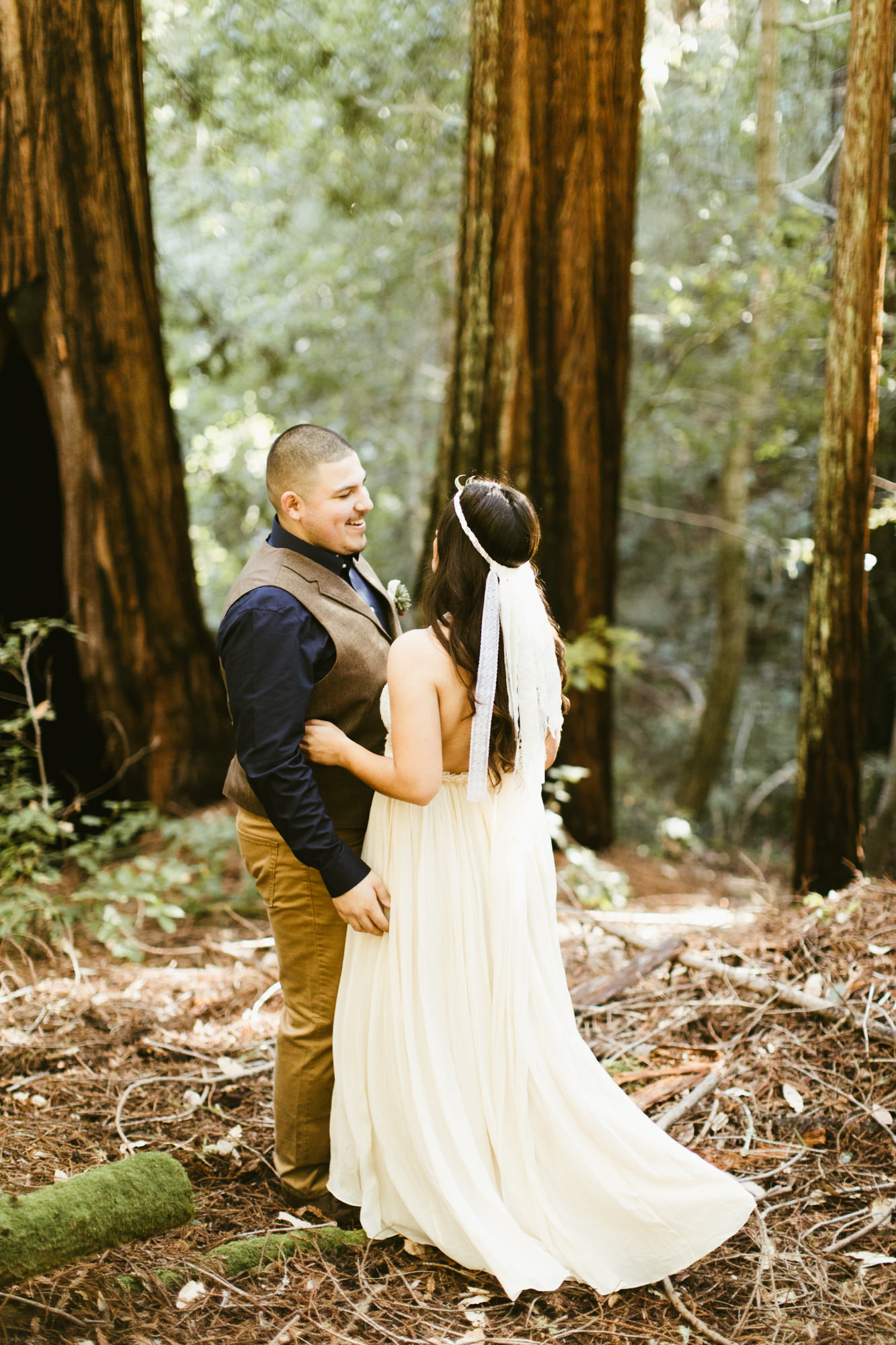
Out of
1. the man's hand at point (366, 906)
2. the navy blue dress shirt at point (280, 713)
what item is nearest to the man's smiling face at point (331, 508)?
the navy blue dress shirt at point (280, 713)

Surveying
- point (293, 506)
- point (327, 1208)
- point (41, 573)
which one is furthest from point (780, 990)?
point (41, 573)

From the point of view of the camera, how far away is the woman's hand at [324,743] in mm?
2602

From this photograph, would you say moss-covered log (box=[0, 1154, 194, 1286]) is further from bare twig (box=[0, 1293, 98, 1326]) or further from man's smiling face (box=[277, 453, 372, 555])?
man's smiling face (box=[277, 453, 372, 555])

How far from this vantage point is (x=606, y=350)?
601 centimetres

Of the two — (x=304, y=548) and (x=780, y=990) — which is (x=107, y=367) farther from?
(x=780, y=990)

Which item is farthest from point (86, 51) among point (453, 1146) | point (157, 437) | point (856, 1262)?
point (856, 1262)

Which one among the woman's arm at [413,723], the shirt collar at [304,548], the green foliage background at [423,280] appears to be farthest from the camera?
the green foliage background at [423,280]

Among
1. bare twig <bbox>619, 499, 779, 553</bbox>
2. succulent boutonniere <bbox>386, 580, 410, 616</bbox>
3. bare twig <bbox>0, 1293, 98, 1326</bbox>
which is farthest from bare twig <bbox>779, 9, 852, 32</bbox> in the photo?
bare twig <bbox>0, 1293, 98, 1326</bbox>

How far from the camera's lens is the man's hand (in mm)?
2611

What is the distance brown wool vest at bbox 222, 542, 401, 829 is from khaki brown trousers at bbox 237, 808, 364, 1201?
93 mm

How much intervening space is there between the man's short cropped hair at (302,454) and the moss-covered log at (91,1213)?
1.80 metres

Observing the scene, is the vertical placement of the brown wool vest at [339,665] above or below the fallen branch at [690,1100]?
above

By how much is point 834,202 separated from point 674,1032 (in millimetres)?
7575

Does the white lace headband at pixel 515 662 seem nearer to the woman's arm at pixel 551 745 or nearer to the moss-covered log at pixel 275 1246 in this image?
the woman's arm at pixel 551 745
